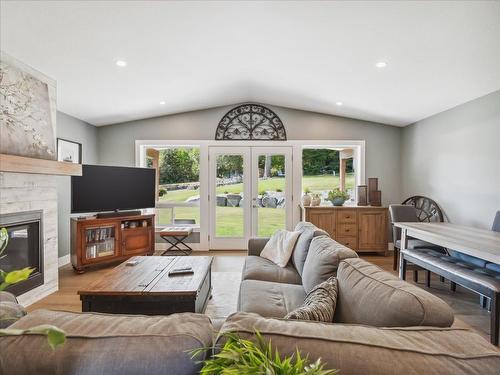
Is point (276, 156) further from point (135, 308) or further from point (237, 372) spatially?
point (237, 372)

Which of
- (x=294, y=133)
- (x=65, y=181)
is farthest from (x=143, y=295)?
(x=294, y=133)

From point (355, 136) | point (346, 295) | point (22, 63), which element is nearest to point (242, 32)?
point (22, 63)

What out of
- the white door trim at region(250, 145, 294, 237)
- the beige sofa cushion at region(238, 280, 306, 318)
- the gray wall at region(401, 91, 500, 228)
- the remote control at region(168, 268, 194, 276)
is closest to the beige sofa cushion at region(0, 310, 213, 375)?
the beige sofa cushion at region(238, 280, 306, 318)

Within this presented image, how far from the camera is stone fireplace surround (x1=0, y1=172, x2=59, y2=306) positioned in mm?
2818

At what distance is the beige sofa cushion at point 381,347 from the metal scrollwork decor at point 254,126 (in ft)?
15.3

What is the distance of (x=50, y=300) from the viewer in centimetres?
315

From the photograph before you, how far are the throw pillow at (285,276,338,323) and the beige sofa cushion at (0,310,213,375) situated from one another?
1.62ft

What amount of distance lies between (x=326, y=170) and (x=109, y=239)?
415 cm

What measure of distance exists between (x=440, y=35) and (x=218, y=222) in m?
4.28

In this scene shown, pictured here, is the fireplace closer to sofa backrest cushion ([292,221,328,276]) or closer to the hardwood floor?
the hardwood floor

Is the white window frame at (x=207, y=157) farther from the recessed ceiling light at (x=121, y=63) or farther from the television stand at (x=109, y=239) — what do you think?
the recessed ceiling light at (x=121, y=63)

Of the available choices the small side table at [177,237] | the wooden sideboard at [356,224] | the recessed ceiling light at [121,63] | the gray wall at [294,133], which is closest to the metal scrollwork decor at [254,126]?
the gray wall at [294,133]

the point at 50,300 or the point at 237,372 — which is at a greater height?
the point at 237,372

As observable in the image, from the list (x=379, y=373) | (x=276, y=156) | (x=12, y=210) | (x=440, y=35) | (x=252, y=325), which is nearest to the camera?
(x=379, y=373)
